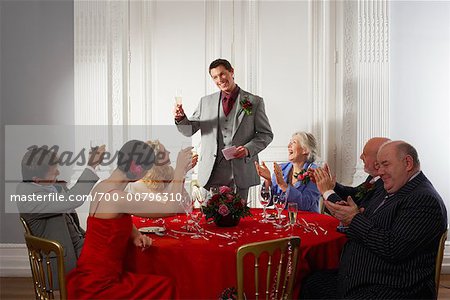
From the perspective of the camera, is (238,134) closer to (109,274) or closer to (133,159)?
(133,159)

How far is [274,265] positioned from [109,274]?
2.66 ft

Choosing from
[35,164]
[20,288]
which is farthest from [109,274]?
[20,288]

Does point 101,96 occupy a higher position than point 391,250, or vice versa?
point 101,96

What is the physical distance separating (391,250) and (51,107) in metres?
3.71

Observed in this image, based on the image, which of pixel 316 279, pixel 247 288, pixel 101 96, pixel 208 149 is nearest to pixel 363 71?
pixel 208 149

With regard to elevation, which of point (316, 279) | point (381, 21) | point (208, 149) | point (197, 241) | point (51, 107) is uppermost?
point (381, 21)

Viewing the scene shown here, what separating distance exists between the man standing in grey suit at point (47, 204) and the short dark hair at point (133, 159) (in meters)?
0.68

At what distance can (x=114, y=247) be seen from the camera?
3025mm

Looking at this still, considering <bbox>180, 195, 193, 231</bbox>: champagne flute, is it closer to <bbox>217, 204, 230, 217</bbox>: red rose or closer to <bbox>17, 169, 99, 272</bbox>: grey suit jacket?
<bbox>217, 204, 230, 217</bbox>: red rose

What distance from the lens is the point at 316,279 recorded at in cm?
322

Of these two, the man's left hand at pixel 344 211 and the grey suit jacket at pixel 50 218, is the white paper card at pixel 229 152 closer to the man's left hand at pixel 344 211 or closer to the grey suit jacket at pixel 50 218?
the grey suit jacket at pixel 50 218

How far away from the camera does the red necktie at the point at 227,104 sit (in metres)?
4.78

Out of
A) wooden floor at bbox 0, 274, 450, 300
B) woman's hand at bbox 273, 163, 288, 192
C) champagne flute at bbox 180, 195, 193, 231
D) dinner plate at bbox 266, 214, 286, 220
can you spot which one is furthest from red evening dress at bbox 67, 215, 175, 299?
wooden floor at bbox 0, 274, 450, 300

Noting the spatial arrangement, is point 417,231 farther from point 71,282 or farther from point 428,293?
point 71,282
